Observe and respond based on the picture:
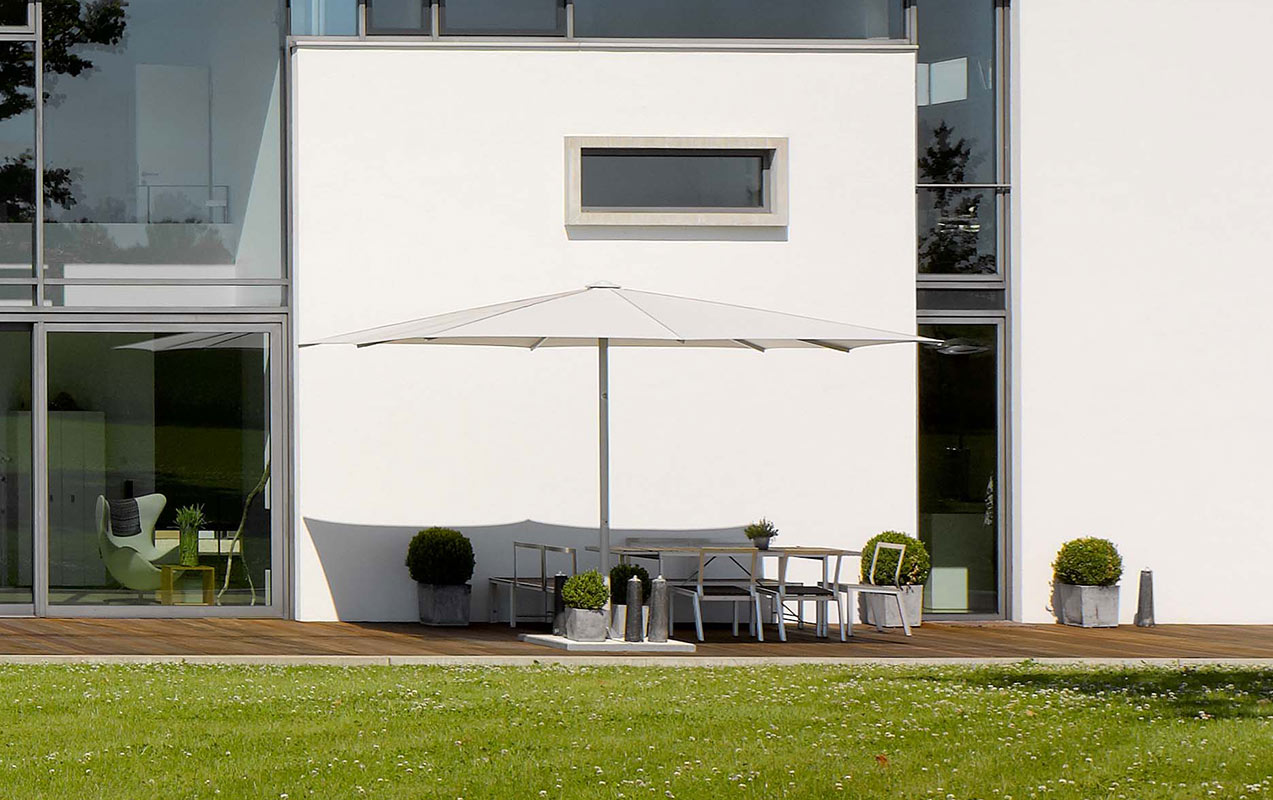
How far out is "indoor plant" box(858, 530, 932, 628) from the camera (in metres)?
13.0

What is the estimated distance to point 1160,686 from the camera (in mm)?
9180

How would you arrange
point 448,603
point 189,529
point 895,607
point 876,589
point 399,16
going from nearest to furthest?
point 876,589 < point 448,603 < point 895,607 < point 189,529 < point 399,16

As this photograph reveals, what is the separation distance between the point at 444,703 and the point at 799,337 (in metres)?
3.94

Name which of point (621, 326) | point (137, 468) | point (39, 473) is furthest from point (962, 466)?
point (39, 473)

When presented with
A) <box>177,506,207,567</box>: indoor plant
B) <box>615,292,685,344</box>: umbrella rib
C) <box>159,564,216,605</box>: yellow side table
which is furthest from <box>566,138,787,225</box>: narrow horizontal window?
<box>159,564,216,605</box>: yellow side table

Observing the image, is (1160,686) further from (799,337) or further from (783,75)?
(783,75)

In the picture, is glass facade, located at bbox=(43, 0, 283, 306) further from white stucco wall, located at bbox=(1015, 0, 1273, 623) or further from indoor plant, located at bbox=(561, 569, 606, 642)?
A: white stucco wall, located at bbox=(1015, 0, 1273, 623)

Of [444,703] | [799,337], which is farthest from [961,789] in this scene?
[799,337]

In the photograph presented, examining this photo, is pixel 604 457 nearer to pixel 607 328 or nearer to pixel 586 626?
pixel 607 328

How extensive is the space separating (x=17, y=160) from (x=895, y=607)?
25.8ft

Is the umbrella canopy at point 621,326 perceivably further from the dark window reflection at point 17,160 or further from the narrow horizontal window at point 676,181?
the dark window reflection at point 17,160

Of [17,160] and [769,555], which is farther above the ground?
[17,160]

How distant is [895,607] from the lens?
1310cm

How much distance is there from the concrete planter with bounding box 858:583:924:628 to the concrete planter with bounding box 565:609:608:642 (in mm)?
2856
